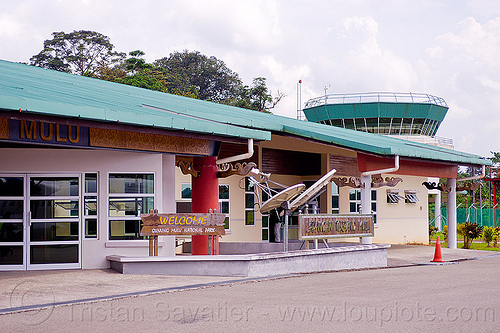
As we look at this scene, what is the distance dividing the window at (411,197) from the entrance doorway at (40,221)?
19305 mm

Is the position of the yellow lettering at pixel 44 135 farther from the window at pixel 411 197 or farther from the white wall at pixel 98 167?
the window at pixel 411 197

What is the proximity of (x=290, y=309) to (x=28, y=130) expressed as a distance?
17.5 ft

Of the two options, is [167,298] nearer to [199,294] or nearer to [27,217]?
[199,294]

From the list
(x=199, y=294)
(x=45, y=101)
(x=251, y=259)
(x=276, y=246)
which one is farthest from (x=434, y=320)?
(x=276, y=246)

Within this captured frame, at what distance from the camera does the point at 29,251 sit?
14023mm

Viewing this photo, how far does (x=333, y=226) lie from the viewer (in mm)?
16953

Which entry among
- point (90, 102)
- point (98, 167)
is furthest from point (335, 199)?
Result: point (90, 102)

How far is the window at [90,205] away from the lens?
1449 centimetres

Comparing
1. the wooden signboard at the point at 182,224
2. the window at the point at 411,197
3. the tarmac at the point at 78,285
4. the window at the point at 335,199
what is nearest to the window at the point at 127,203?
the tarmac at the point at 78,285

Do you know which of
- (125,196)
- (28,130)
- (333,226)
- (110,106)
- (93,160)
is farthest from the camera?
(333,226)

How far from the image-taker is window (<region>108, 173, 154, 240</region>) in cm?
1464

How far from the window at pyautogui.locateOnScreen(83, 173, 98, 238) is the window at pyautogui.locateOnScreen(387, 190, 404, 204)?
1741 centimetres

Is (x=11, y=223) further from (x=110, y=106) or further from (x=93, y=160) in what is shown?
(x=110, y=106)

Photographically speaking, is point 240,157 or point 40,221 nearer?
point 40,221
